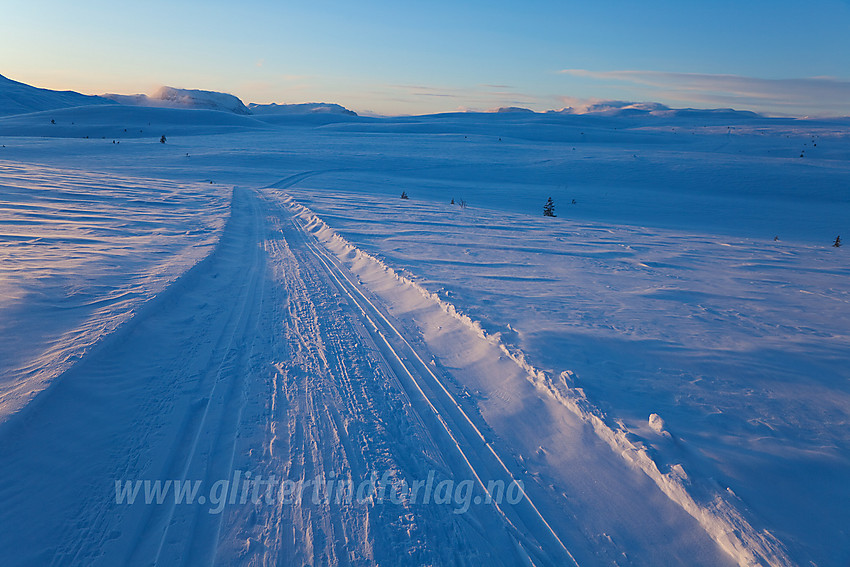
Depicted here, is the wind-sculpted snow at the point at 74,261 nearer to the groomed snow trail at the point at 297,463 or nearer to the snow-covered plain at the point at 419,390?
the snow-covered plain at the point at 419,390

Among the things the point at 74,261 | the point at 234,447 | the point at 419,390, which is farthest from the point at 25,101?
the point at 419,390

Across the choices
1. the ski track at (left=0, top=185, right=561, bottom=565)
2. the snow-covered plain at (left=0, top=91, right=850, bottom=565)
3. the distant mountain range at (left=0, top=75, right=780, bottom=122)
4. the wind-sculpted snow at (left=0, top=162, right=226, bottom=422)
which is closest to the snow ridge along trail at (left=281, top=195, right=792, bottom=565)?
the snow-covered plain at (left=0, top=91, right=850, bottom=565)

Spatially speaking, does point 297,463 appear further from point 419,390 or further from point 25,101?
point 25,101

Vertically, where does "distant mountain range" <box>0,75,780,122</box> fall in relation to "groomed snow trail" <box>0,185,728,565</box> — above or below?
above

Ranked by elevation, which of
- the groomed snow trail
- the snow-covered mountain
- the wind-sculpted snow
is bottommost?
the groomed snow trail

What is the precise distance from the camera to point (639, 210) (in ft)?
66.9

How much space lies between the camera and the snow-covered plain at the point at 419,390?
2961 millimetres

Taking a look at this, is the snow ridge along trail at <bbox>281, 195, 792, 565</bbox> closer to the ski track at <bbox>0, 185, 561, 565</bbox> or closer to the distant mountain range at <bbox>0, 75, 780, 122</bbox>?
the ski track at <bbox>0, 185, 561, 565</bbox>

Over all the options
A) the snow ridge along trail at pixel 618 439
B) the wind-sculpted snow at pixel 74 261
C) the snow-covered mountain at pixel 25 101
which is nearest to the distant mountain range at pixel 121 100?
the snow-covered mountain at pixel 25 101

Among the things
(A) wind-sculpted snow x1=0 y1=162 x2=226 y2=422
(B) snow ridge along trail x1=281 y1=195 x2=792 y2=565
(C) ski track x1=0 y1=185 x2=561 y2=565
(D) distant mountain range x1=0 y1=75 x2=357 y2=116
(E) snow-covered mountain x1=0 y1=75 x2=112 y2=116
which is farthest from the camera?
(D) distant mountain range x1=0 y1=75 x2=357 y2=116

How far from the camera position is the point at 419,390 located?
4.62 metres

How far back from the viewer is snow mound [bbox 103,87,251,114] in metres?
115

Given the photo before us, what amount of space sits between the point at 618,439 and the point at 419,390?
1.97m

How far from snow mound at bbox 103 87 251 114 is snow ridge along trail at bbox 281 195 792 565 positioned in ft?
409
